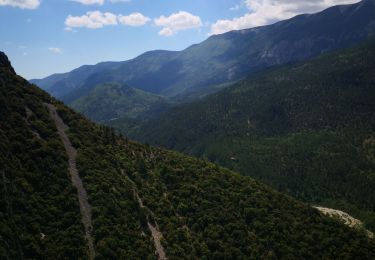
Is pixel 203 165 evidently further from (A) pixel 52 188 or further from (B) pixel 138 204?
(A) pixel 52 188

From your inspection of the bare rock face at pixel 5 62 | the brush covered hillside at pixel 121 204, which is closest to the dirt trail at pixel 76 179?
the brush covered hillside at pixel 121 204

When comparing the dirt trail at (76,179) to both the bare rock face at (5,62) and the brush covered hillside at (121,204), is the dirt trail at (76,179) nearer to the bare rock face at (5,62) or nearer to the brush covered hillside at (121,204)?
the brush covered hillside at (121,204)

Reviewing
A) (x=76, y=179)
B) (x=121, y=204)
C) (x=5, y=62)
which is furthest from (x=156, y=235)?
(x=5, y=62)

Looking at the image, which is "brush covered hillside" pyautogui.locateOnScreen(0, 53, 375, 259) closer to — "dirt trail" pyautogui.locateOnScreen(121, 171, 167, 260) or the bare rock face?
"dirt trail" pyautogui.locateOnScreen(121, 171, 167, 260)

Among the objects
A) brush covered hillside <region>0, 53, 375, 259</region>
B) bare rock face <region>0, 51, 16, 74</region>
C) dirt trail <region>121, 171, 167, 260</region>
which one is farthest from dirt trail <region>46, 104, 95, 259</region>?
bare rock face <region>0, 51, 16, 74</region>

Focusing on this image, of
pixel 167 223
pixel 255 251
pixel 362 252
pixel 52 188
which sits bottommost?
pixel 362 252

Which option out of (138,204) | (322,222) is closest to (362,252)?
(322,222)

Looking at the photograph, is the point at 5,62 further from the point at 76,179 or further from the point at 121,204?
the point at 121,204
